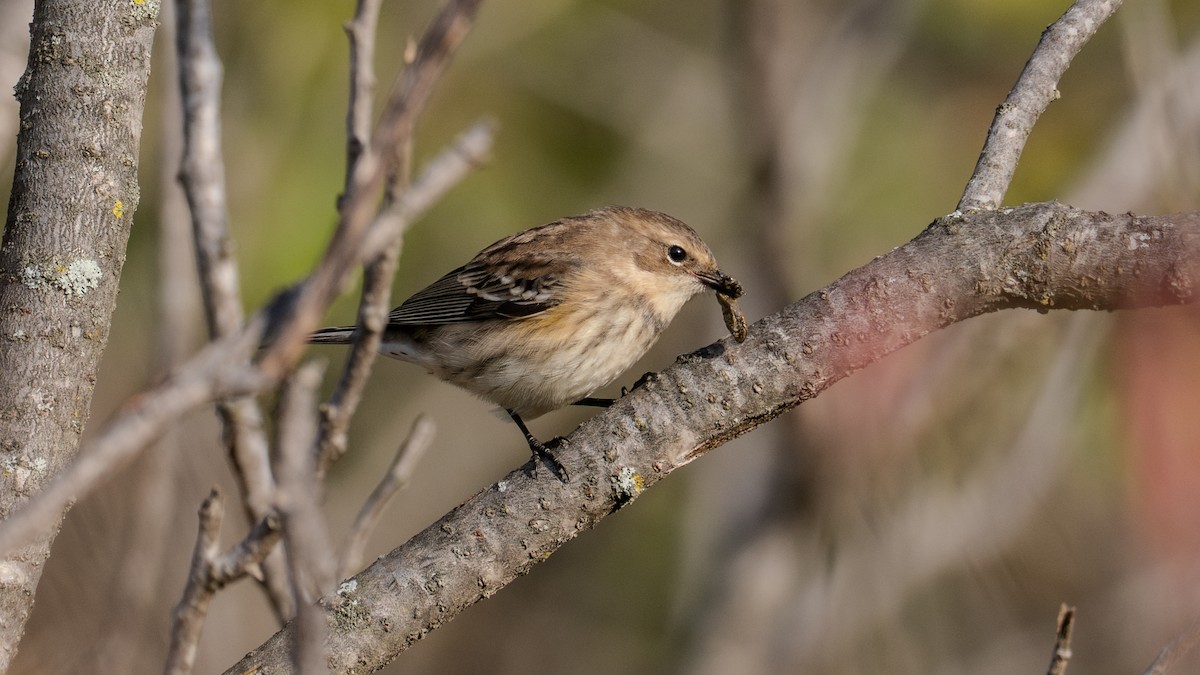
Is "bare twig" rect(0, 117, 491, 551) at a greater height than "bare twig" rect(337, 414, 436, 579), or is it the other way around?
"bare twig" rect(337, 414, 436, 579)

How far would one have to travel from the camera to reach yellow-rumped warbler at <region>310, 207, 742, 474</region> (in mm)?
5164

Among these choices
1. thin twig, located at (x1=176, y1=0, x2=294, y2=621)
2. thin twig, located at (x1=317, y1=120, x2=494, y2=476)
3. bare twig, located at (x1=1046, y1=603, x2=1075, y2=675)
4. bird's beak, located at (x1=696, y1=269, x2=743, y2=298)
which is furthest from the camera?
bird's beak, located at (x1=696, y1=269, x2=743, y2=298)

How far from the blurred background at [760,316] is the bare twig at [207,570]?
1356 millimetres

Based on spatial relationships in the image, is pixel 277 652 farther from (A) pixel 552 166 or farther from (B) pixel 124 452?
(A) pixel 552 166

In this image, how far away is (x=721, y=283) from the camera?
506 cm

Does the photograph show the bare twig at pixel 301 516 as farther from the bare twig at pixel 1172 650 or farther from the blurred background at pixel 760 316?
the blurred background at pixel 760 316

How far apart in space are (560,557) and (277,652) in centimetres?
651

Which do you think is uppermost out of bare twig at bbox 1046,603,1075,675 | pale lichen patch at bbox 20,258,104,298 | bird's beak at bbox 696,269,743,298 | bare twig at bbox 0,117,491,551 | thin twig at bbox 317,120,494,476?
bird's beak at bbox 696,269,743,298

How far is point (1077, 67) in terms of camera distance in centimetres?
775

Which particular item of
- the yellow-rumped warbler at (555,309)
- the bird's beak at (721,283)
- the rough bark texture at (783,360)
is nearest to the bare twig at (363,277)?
the rough bark texture at (783,360)

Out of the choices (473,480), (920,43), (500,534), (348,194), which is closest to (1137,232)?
(500,534)

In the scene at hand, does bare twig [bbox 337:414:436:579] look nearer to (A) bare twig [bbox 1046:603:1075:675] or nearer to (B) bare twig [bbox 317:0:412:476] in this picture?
(B) bare twig [bbox 317:0:412:476]

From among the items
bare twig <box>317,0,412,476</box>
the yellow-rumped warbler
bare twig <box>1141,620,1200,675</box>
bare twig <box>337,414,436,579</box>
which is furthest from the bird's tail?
bare twig <box>1141,620,1200,675</box>

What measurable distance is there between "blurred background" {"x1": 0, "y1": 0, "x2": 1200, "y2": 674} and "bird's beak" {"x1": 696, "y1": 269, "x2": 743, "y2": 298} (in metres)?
0.47
